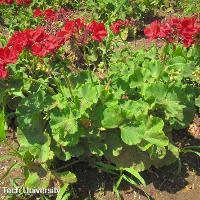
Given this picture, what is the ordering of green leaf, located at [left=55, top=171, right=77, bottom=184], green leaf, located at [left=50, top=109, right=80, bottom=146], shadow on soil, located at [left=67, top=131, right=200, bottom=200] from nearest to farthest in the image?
green leaf, located at [left=50, top=109, right=80, bottom=146] < green leaf, located at [left=55, top=171, right=77, bottom=184] < shadow on soil, located at [left=67, top=131, right=200, bottom=200]

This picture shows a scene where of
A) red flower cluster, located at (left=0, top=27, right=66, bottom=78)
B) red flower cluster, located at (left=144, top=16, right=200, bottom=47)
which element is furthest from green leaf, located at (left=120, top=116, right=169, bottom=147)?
red flower cluster, located at (left=0, top=27, right=66, bottom=78)

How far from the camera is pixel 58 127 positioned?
3.44 metres

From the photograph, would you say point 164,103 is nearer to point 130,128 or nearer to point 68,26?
point 130,128

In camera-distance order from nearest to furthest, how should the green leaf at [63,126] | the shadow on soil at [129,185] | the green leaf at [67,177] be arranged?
1. the green leaf at [63,126]
2. the green leaf at [67,177]
3. the shadow on soil at [129,185]

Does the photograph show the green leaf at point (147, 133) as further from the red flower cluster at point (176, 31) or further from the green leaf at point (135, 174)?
the red flower cluster at point (176, 31)

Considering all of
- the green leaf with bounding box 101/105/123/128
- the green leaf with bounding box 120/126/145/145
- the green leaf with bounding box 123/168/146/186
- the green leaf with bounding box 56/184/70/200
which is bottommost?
the green leaf with bounding box 56/184/70/200

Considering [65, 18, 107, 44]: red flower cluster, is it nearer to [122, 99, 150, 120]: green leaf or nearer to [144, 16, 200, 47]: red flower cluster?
[144, 16, 200, 47]: red flower cluster

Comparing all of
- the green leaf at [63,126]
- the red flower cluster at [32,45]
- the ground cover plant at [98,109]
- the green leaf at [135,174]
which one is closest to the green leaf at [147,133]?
the ground cover plant at [98,109]

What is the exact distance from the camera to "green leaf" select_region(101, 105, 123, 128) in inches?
138

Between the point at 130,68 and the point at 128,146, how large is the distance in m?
0.74

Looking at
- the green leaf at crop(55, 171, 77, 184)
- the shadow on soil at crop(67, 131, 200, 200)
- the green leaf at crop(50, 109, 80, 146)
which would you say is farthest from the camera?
the shadow on soil at crop(67, 131, 200, 200)

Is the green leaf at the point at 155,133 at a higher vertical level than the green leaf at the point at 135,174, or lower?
higher

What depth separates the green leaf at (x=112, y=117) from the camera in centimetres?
350

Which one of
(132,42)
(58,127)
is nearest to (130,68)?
(58,127)
